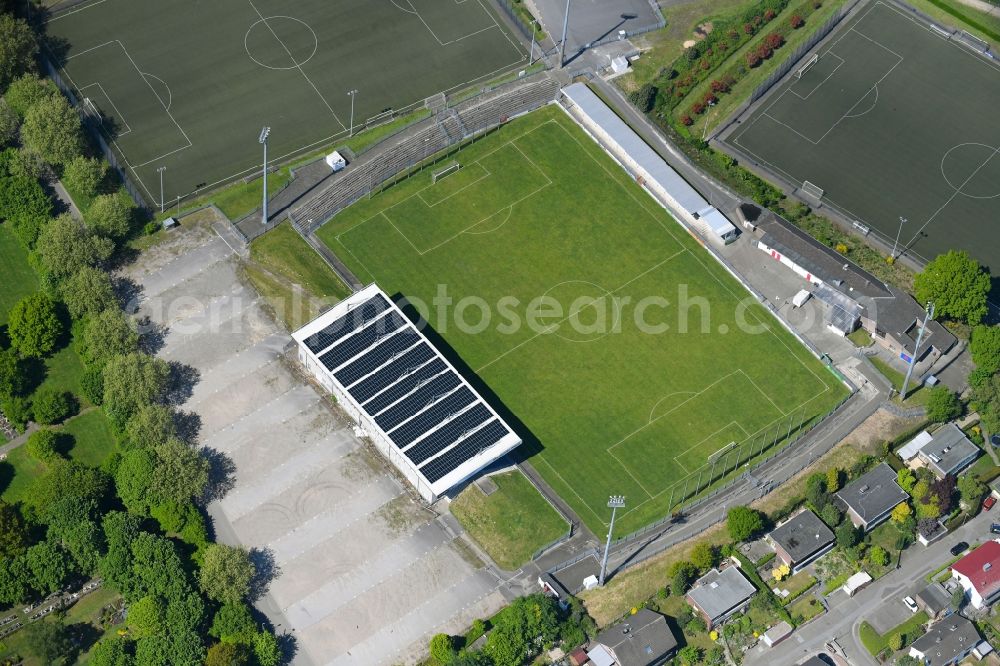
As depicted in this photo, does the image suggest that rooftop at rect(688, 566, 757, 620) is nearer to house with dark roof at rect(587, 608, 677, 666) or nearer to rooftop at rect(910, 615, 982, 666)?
house with dark roof at rect(587, 608, 677, 666)

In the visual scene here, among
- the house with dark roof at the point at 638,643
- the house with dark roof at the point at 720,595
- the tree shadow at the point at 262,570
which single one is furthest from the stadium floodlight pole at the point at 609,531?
the tree shadow at the point at 262,570

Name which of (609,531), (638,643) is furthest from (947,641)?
(609,531)

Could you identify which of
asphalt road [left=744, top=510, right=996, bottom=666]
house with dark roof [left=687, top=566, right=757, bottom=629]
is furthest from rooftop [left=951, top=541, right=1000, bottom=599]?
house with dark roof [left=687, top=566, right=757, bottom=629]

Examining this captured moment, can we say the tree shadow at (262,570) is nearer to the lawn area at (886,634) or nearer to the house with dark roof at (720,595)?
the house with dark roof at (720,595)

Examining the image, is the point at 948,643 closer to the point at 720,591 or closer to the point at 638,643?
the point at 720,591

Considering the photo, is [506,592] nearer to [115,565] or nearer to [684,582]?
[684,582]
